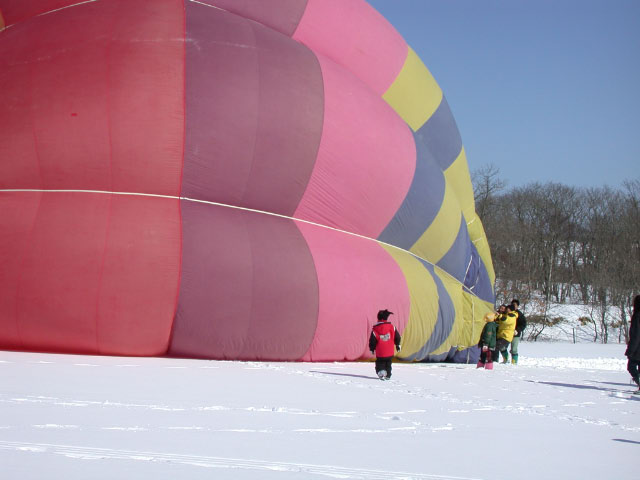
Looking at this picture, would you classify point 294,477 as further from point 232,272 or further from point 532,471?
point 232,272

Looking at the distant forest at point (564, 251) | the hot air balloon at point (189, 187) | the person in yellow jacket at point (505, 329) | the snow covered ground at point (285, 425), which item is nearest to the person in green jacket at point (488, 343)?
the person in yellow jacket at point (505, 329)

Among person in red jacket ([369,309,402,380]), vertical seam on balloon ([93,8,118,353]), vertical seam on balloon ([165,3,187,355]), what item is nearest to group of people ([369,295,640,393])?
person in red jacket ([369,309,402,380])

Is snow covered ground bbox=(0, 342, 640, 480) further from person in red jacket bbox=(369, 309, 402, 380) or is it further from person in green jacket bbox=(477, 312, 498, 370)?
person in green jacket bbox=(477, 312, 498, 370)

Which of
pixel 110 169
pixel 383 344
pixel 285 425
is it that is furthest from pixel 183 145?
pixel 285 425

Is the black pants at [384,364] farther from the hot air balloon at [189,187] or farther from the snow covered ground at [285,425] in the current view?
the hot air balloon at [189,187]

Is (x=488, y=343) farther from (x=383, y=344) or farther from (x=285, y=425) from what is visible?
(x=285, y=425)

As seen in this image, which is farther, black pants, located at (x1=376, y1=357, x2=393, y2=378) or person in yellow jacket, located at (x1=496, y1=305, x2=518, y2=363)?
person in yellow jacket, located at (x1=496, y1=305, x2=518, y2=363)

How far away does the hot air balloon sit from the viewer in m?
8.04

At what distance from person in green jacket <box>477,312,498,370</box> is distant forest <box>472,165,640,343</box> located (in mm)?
15829

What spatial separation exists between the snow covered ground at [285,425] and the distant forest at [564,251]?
21122mm

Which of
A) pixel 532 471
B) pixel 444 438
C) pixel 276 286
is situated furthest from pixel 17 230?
pixel 532 471

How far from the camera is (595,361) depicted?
1620 centimetres

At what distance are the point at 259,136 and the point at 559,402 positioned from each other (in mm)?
4371

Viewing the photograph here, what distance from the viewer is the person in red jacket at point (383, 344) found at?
7980 millimetres
